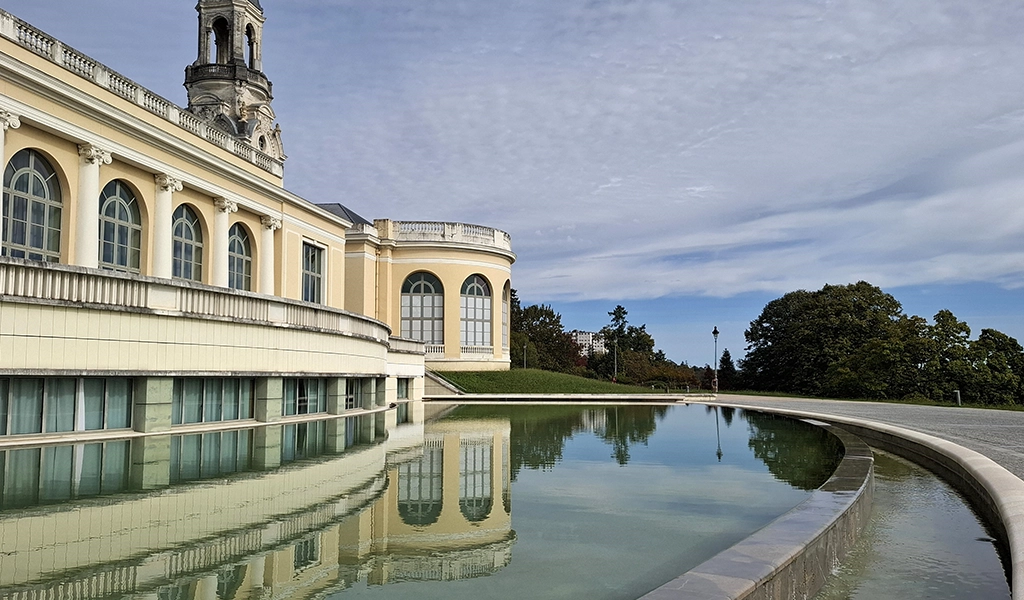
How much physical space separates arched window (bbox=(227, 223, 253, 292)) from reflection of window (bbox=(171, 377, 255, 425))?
13.1 metres

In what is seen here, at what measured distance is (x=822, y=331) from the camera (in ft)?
224

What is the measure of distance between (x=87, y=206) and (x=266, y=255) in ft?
37.8

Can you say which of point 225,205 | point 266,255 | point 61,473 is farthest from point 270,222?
point 61,473

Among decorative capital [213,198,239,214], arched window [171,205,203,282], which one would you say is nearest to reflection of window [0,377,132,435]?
arched window [171,205,203,282]

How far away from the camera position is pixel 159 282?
60.3ft

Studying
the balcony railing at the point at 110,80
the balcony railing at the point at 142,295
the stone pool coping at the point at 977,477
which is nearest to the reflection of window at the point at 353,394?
the balcony railing at the point at 142,295

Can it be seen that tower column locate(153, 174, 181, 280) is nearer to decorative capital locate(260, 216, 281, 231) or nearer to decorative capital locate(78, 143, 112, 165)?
decorative capital locate(78, 143, 112, 165)

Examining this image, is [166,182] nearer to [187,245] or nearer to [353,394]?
[187,245]

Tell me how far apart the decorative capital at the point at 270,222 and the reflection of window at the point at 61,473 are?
70.5 feet

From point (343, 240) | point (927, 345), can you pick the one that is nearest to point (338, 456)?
point (343, 240)

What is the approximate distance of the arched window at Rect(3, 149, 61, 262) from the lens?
22.2 m

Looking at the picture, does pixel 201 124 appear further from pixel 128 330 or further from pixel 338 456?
pixel 338 456

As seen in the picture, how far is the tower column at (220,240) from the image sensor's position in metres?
31.5

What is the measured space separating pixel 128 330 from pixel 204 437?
9.78 feet
